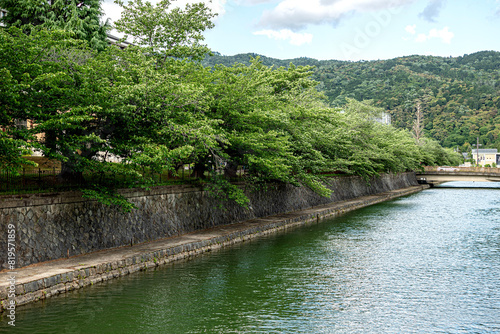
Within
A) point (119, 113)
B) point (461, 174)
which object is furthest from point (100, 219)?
point (461, 174)

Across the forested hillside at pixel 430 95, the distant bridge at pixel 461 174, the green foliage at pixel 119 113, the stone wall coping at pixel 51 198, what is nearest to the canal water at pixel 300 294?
the stone wall coping at pixel 51 198

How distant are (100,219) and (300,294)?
851 cm

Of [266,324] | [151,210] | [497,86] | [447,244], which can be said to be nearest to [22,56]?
[151,210]

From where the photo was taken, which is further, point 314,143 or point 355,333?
point 314,143

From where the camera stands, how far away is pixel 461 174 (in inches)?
2945

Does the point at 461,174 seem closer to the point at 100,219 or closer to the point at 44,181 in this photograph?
the point at 100,219

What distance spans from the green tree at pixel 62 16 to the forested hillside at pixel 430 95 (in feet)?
339

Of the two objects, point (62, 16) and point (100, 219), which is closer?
point (100, 219)

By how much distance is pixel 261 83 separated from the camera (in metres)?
28.4

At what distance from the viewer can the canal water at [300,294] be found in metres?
12.0

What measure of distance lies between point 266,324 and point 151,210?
10.8 m

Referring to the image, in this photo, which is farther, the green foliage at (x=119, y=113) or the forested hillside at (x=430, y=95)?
the forested hillside at (x=430, y=95)

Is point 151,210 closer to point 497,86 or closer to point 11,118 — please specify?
point 11,118

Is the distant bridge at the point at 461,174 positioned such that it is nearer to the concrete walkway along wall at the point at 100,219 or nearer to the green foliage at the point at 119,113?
the concrete walkway along wall at the point at 100,219
